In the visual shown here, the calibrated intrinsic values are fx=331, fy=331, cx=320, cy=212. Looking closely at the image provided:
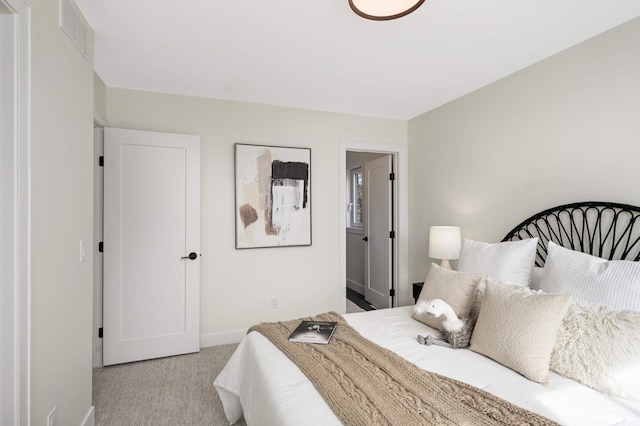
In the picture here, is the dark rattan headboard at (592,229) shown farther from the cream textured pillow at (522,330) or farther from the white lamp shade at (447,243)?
the cream textured pillow at (522,330)

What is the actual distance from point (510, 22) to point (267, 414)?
2495 millimetres

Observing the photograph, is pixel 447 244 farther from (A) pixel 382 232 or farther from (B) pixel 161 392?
(B) pixel 161 392

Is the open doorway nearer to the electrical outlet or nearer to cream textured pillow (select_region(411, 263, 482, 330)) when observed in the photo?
cream textured pillow (select_region(411, 263, 482, 330))

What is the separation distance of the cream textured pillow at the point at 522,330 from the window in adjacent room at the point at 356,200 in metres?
3.69

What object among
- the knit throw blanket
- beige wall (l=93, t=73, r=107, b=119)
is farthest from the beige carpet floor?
beige wall (l=93, t=73, r=107, b=119)

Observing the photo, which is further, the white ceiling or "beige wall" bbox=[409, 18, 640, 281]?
"beige wall" bbox=[409, 18, 640, 281]

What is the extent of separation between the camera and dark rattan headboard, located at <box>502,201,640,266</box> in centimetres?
195

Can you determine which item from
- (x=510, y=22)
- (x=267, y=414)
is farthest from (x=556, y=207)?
(x=267, y=414)

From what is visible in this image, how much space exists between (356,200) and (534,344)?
4.13m

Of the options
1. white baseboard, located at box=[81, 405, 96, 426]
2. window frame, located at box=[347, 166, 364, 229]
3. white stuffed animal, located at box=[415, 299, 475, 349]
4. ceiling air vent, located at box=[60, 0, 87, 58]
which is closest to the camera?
ceiling air vent, located at box=[60, 0, 87, 58]

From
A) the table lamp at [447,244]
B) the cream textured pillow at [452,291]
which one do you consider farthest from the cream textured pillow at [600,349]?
the table lamp at [447,244]

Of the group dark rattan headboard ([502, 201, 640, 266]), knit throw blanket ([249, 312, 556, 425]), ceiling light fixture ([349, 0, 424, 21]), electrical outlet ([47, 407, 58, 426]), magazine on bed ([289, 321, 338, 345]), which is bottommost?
electrical outlet ([47, 407, 58, 426])

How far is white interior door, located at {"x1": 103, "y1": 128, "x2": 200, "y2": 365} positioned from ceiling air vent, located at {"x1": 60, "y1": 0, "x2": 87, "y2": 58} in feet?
3.52

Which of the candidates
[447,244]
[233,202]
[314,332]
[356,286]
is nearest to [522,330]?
[314,332]
